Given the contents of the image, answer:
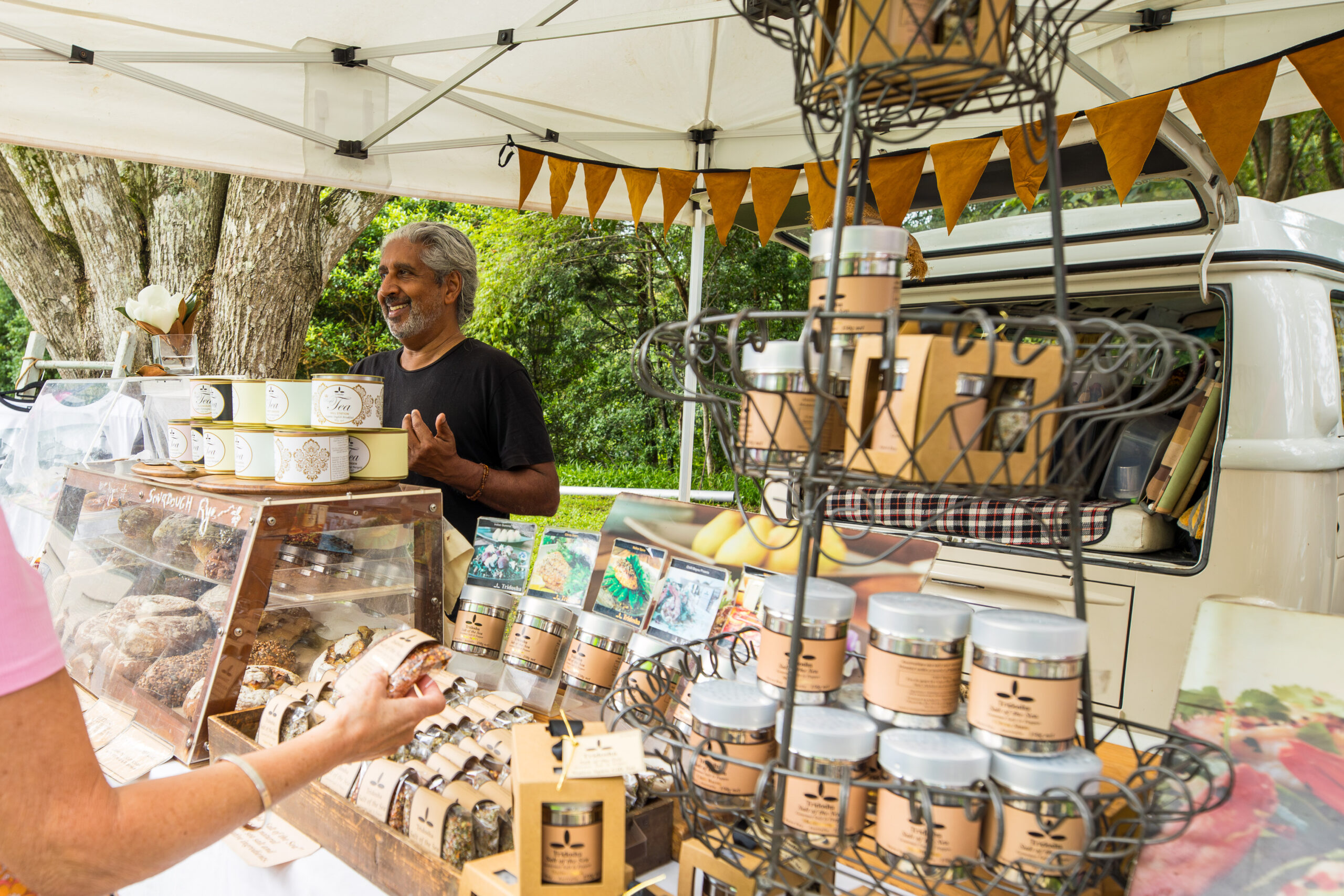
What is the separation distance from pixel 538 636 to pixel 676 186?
8.53 ft

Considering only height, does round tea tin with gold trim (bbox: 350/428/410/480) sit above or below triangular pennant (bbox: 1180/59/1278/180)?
below

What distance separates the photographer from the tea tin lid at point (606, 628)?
1.36 metres

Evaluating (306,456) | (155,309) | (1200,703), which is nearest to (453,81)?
(155,309)

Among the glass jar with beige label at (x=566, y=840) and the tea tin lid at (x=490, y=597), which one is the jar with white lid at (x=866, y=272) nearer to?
the glass jar with beige label at (x=566, y=840)

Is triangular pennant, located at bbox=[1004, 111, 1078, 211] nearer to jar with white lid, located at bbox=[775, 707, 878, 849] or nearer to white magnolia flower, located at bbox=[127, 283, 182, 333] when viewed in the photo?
jar with white lid, located at bbox=[775, 707, 878, 849]

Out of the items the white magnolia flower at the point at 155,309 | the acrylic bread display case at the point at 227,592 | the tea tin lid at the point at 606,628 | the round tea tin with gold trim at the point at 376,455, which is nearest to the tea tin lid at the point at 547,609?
the tea tin lid at the point at 606,628

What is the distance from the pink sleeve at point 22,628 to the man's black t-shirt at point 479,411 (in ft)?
5.99

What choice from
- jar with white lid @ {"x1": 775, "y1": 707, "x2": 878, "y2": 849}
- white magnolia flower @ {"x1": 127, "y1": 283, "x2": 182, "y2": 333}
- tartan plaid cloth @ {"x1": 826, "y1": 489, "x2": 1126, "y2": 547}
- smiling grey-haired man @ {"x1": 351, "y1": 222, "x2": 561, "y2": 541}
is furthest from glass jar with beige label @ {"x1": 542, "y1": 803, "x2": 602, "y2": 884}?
white magnolia flower @ {"x1": 127, "y1": 283, "x2": 182, "y2": 333}

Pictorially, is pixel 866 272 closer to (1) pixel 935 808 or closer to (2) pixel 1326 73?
(1) pixel 935 808

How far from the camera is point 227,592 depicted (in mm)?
1512

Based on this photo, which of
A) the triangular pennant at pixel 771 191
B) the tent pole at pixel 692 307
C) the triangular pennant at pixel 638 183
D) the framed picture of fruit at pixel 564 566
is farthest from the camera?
the tent pole at pixel 692 307

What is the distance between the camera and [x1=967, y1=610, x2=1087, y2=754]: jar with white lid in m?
0.76

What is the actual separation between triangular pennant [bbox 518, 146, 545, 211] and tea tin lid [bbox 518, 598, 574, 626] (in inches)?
99.8

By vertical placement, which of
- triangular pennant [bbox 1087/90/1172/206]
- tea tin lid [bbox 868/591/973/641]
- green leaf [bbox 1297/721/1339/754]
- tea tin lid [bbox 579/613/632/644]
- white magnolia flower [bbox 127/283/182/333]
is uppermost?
triangular pennant [bbox 1087/90/1172/206]
